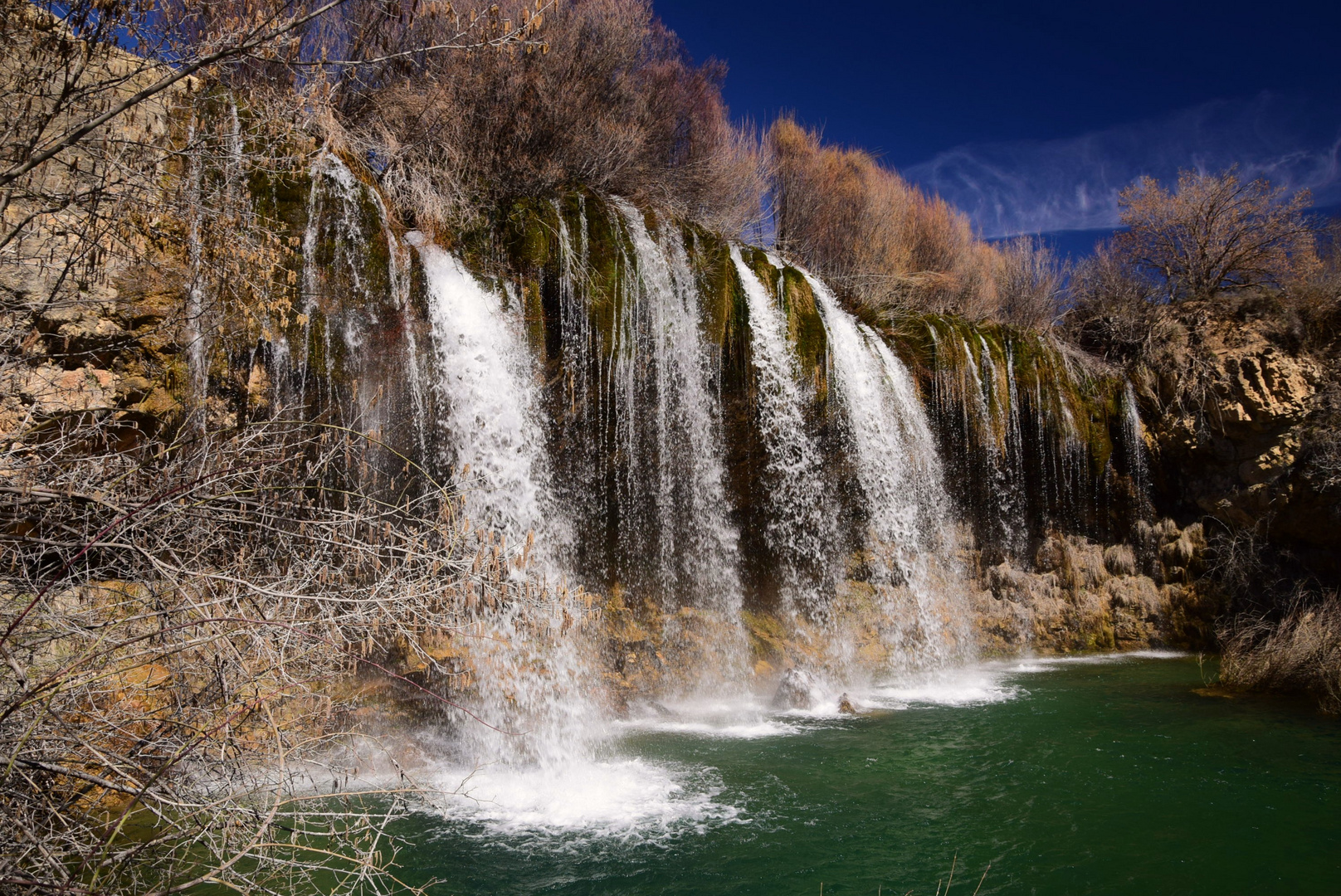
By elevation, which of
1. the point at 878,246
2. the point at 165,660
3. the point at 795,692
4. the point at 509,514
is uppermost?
the point at 878,246

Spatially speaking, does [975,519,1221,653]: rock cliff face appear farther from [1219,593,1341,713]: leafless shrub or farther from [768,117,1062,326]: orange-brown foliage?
[768,117,1062,326]: orange-brown foliage

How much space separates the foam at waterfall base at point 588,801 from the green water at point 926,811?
2 cm

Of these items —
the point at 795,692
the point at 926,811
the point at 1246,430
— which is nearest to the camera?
the point at 926,811

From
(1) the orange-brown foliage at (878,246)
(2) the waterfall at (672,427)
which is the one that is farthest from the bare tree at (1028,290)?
(2) the waterfall at (672,427)

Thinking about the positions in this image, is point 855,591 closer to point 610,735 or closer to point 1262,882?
point 610,735

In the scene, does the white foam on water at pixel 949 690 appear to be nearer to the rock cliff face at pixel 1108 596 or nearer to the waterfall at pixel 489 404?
the rock cliff face at pixel 1108 596

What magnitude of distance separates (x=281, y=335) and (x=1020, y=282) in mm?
12712

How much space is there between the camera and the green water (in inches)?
183

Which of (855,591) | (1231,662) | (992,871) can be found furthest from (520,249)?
(1231,662)

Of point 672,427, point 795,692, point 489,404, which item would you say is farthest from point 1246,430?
point 489,404

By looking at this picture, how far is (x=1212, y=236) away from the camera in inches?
548

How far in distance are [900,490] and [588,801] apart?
661 centimetres

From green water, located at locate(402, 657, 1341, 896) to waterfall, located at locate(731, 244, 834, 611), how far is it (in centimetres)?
232

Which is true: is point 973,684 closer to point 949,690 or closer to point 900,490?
point 949,690
